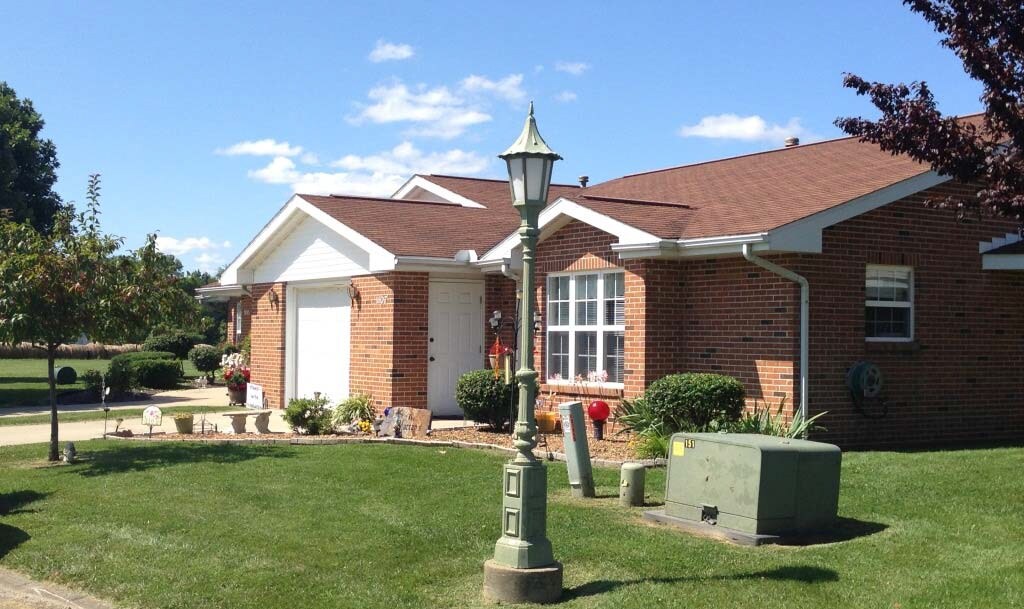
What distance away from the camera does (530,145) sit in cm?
738

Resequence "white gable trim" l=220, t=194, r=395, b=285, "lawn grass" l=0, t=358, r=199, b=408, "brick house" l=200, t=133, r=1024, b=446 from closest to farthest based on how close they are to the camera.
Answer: "brick house" l=200, t=133, r=1024, b=446 < "white gable trim" l=220, t=194, r=395, b=285 < "lawn grass" l=0, t=358, r=199, b=408

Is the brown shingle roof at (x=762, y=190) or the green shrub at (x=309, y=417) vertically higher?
the brown shingle roof at (x=762, y=190)

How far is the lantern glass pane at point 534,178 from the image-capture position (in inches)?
289

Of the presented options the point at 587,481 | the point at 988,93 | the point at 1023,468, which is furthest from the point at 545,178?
the point at 1023,468

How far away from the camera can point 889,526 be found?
341 inches

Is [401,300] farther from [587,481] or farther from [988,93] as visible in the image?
[988,93]

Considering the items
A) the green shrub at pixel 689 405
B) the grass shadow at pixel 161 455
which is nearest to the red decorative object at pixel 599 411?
the green shrub at pixel 689 405

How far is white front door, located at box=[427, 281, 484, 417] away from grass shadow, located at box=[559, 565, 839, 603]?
10654 mm

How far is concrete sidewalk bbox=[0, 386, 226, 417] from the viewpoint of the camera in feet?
71.6

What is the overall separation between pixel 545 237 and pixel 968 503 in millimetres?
7898

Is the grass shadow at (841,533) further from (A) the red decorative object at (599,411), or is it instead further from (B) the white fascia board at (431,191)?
(B) the white fascia board at (431,191)

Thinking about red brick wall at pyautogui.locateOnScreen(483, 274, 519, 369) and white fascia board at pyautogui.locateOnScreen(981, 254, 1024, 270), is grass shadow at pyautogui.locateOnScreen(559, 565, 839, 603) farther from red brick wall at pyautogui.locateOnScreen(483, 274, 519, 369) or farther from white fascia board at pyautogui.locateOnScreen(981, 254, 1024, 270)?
red brick wall at pyautogui.locateOnScreen(483, 274, 519, 369)

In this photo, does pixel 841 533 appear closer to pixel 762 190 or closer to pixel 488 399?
pixel 488 399

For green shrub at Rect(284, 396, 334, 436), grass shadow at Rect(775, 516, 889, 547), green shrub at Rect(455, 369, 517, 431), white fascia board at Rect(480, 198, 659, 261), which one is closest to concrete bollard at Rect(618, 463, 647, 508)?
grass shadow at Rect(775, 516, 889, 547)
